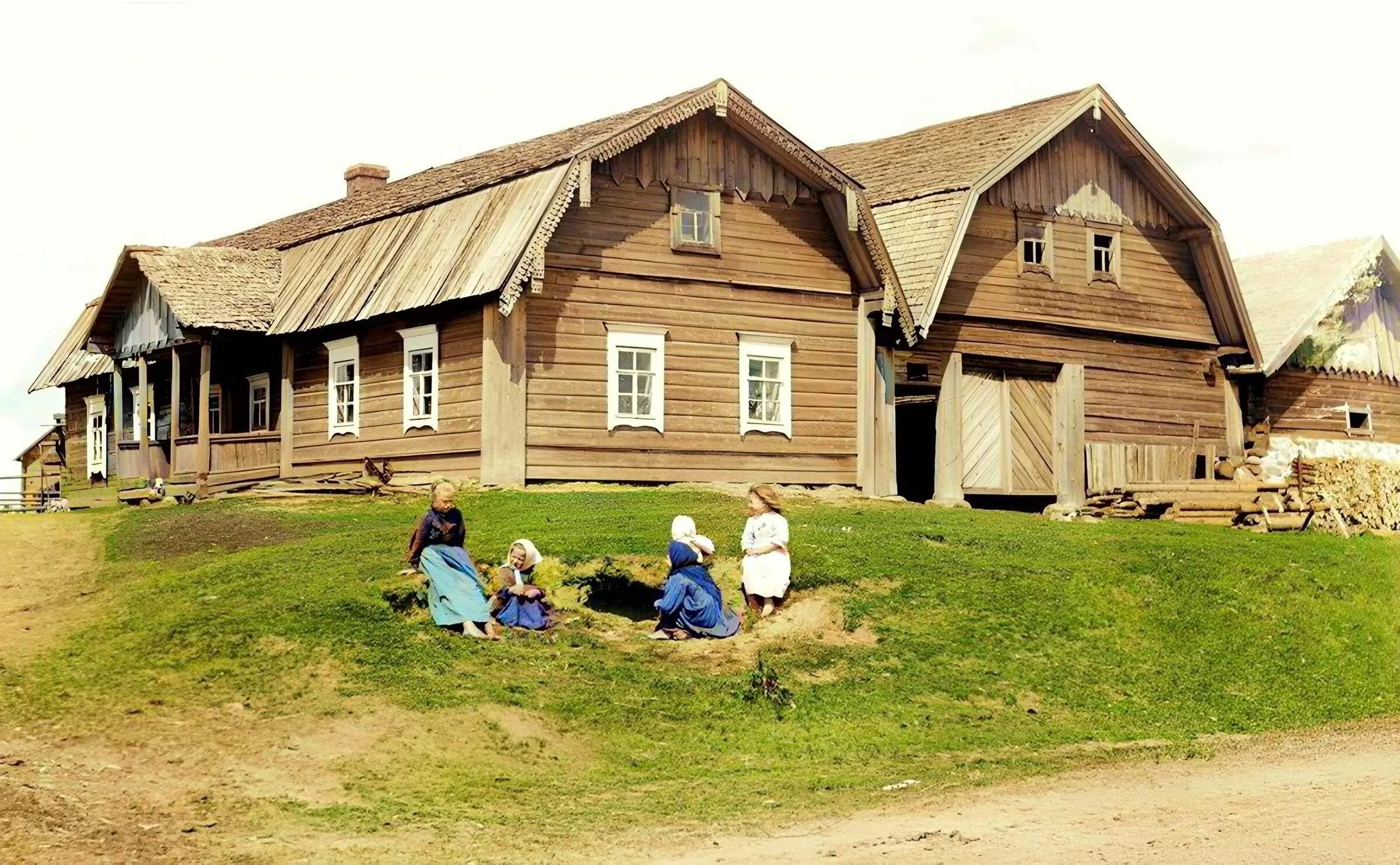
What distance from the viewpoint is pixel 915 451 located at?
35844 millimetres

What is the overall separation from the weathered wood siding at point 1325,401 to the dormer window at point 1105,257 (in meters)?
5.84

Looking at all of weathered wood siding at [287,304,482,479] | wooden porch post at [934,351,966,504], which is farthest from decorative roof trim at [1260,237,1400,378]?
weathered wood siding at [287,304,482,479]

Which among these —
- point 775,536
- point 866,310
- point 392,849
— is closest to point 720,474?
point 866,310

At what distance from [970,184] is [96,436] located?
25750 millimetres

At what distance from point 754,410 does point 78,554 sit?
11.3 m

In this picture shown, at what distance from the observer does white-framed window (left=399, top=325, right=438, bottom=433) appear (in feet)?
95.3

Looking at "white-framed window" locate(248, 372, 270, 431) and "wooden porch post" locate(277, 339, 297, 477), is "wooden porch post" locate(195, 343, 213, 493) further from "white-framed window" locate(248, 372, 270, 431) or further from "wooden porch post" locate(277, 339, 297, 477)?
"white-framed window" locate(248, 372, 270, 431)

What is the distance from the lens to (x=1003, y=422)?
33.9 metres

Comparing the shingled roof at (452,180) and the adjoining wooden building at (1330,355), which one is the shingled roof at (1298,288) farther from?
the shingled roof at (452,180)

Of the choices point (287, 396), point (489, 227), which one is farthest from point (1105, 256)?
point (287, 396)

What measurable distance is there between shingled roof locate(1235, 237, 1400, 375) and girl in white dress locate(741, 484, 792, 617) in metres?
20.1

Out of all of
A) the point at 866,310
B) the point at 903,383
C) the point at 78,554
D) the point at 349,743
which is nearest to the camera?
the point at 349,743

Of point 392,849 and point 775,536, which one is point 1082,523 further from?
point 392,849

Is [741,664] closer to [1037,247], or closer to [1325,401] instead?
[1037,247]
